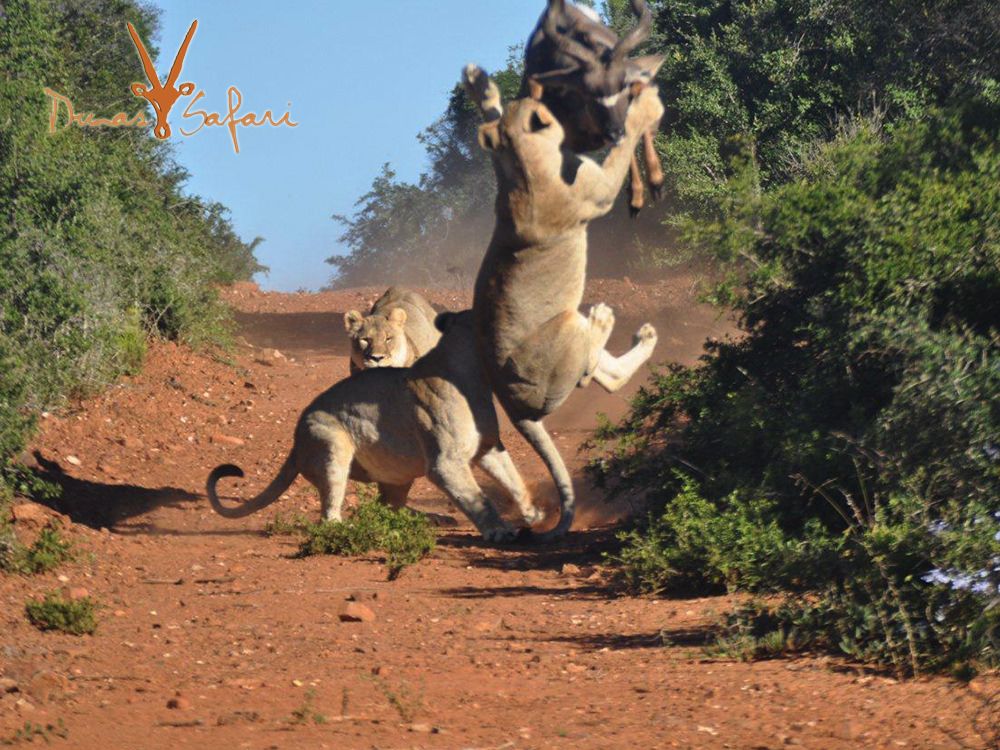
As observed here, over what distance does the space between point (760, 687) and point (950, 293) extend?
127 inches

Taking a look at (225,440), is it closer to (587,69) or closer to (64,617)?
(64,617)

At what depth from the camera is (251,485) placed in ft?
43.1

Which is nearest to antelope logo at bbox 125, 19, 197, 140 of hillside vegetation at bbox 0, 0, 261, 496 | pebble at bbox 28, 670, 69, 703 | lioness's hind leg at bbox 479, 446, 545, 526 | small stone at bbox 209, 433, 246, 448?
hillside vegetation at bbox 0, 0, 261, 496

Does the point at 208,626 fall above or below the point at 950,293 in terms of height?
below

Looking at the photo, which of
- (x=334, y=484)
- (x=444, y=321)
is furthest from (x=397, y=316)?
(x=334, y=484)

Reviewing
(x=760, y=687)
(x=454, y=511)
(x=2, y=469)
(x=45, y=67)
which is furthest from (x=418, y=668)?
(x=45, y=67)

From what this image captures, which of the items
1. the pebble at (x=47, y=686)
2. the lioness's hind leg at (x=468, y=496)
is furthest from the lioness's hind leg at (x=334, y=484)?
the pebble at (x=47, y=686)

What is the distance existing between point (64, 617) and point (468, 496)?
3310 mm

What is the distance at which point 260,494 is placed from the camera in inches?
437

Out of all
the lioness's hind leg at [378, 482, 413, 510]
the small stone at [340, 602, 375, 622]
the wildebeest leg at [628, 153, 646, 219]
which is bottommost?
the small stone at [340, 602, 375, 622]

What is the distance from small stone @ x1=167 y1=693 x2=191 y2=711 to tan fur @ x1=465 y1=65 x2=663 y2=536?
155 inches

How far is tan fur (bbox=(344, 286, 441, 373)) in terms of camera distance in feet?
39.7

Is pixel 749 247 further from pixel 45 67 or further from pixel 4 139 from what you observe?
pixel 45 67

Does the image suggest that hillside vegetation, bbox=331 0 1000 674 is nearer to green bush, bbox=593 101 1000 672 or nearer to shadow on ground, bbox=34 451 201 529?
green bush, bbox=593 101 1000 672
